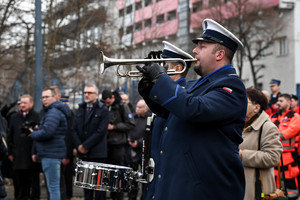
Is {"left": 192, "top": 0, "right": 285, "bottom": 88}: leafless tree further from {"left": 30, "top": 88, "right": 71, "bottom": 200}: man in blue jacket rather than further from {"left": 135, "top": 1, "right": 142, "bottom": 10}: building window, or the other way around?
{"left": 30, "top": 88, "right": 71, "bottom": 200}: man in blue jacket

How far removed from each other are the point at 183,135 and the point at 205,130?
17 cm

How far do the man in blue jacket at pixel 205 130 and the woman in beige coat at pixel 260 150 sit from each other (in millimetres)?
1955

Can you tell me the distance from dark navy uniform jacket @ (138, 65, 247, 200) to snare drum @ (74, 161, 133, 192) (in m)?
3.24

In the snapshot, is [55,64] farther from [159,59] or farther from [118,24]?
[159,59]

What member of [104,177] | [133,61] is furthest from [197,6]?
[133,61]

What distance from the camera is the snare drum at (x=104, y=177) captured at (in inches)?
288

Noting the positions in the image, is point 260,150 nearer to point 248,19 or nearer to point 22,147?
Answer: point 22,147

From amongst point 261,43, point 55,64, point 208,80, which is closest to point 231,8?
point 261,43

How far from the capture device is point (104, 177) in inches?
294

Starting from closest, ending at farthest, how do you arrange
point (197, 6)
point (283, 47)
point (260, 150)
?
point (260, 150) → point (197, 6) → point (283, 47)

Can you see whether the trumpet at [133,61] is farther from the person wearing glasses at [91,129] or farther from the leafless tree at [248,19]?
the leafless tree at [248,19]

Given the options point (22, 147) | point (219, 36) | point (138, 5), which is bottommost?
point (22, 147)

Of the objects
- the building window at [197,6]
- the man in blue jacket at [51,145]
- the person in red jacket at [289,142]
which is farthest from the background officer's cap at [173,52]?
the building window at [197,6]

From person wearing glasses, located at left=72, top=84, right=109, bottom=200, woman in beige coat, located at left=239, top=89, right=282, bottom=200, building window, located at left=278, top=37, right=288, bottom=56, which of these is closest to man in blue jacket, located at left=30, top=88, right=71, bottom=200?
person wearing glasses, located at left=72, top=84, right=109, bottom=200
